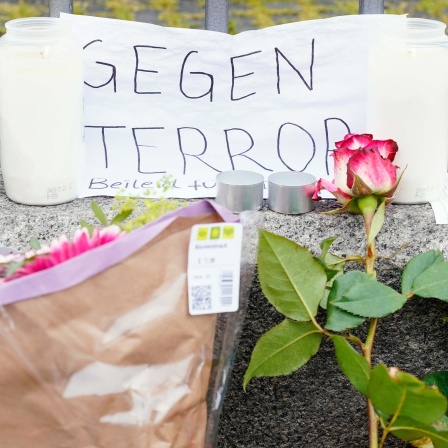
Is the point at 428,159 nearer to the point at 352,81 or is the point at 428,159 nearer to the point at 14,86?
the point at 352,81

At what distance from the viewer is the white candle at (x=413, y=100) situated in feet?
3.58

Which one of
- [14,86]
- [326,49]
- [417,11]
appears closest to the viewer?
[14,86]

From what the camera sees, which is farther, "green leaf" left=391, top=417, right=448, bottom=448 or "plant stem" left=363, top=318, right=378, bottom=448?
"plant stem" left=363, top=318, right=378, bottom=448

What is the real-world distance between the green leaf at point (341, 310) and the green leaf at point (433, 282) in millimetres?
64

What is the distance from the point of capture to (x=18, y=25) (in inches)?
42.9

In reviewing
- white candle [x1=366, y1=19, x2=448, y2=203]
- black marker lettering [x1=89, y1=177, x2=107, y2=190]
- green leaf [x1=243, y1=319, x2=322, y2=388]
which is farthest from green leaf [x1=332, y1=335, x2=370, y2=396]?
black marker lettering [x1=89, y1=177, x2=107, y2=190]

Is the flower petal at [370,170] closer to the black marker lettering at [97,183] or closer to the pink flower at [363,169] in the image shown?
the pink flower at [363,169]

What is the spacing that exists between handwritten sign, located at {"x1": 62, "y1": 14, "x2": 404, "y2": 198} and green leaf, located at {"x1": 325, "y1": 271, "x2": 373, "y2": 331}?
0.30m

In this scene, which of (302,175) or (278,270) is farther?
(302,175)

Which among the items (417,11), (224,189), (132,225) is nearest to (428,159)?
(224,189)

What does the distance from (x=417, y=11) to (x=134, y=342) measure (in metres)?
2.68

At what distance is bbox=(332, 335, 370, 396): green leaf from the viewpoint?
821mm

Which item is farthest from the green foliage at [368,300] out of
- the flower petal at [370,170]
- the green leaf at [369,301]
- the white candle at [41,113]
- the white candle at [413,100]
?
the white candle at [41,113]

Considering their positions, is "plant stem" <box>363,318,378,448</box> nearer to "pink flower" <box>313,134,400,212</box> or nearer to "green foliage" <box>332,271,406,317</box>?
"green foliage" <box>332,271,406,317</box>
